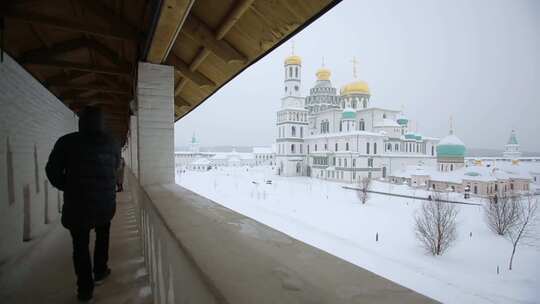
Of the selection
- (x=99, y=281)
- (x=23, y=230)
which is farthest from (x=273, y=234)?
(x=23, y=230)

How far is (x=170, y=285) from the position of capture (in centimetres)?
150

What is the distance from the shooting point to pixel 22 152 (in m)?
4.32

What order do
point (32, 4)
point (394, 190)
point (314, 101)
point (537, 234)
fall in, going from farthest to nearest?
point (314, 101) < point (394, 190) < point (537, 234) < point (32, 4)

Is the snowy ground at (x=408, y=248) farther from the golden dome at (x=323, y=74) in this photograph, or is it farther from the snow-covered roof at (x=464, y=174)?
the golden dome at (x=323, y=74)

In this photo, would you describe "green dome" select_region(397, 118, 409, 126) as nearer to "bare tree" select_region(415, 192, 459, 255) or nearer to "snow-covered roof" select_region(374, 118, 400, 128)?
"snow-covered roof" select_region(374, 118, 400, 128)

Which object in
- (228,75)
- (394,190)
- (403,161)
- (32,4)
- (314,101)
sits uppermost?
(314,101)

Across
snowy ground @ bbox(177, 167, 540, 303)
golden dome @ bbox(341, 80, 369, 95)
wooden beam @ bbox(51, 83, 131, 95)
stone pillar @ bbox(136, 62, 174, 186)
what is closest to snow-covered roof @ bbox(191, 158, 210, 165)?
golden dome @ bbox(341, 80, 369, 95)

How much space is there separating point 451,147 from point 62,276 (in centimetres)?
4142

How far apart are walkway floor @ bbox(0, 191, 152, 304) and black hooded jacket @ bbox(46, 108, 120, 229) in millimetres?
877

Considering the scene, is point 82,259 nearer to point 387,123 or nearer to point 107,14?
point 107,14

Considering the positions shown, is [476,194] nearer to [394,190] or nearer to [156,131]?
[394,190]

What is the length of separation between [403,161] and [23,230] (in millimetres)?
43674

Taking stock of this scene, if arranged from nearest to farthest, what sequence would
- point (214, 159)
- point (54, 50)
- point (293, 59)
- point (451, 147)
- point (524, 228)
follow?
point (54, 50) < point (524, 228) < point (451, 147) < point (293, 59) < point (214, 159)

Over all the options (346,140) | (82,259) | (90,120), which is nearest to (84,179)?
(90,120)
